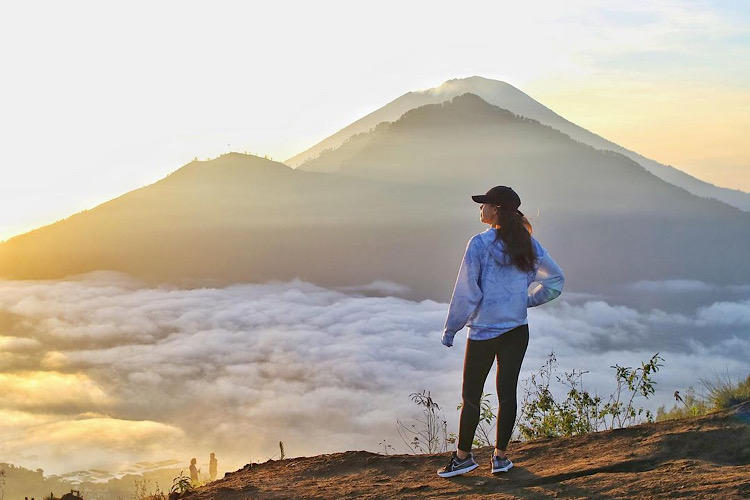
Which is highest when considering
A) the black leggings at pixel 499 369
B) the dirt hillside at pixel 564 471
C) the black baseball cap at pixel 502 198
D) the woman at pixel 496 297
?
the black baseball cap at pixel 502 198

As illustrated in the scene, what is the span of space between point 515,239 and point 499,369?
102cm

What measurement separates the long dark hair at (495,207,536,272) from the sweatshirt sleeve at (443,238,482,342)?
22 centimetres

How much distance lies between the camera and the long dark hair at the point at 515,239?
6.83m

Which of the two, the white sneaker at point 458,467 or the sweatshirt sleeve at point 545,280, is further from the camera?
the white sneaker at point 458,467

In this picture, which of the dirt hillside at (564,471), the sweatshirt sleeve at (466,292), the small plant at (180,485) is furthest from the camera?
the small plant at (180,485)

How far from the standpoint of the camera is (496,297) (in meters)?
6.81

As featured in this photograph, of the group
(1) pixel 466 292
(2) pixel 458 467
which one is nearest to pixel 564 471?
(2) pixel 458 467

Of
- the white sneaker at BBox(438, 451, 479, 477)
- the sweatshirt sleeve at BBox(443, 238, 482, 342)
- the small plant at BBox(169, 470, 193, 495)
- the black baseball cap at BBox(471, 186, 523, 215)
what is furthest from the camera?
the small plant at BBox(169, 470, 193, 495)

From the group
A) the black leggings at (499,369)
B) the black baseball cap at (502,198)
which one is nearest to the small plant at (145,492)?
the black leggings at (499,369)

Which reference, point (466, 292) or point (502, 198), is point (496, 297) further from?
point (502, 198)

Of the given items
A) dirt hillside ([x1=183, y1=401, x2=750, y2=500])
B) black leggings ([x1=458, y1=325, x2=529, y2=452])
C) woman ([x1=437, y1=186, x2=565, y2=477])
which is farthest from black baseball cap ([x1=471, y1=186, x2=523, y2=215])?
dirt hillside ([x1=183, y1=401, x2=750, y2=500])

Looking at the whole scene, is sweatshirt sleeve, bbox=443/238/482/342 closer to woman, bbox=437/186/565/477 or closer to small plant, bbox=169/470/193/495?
woman, bbox=437/186/565/477

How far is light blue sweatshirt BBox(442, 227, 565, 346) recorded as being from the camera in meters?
6.77

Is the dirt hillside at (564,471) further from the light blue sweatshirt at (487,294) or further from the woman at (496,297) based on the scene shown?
the light blue sweatshirt at (487,294)
